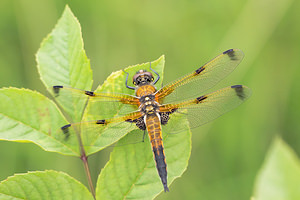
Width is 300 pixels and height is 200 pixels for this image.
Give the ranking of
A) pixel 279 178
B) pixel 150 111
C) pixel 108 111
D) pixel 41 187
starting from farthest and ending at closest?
pixel 150 111, pixel 108 111, pixel 279 178, pixel 41 187

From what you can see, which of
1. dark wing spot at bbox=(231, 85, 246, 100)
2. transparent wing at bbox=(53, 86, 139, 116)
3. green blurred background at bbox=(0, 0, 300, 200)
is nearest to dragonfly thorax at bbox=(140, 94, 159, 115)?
transparent wing at bbox=(53, 86, 139, 116)

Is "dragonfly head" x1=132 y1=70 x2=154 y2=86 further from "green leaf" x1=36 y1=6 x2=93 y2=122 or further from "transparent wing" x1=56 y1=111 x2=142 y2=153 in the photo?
"green leaf" x1=36 y1=6 x2=93 y2=122

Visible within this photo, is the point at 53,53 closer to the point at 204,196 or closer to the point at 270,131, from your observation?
the point at 204,196

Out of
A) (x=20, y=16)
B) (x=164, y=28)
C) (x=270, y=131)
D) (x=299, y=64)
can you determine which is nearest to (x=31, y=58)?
(x=20, y=16)

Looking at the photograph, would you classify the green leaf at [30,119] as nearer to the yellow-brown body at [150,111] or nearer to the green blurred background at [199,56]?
the yellow-brown body at [150,111]

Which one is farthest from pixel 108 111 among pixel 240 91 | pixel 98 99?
pixel 240 91

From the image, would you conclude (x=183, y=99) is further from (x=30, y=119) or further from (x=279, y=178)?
(x=30, y=119)
